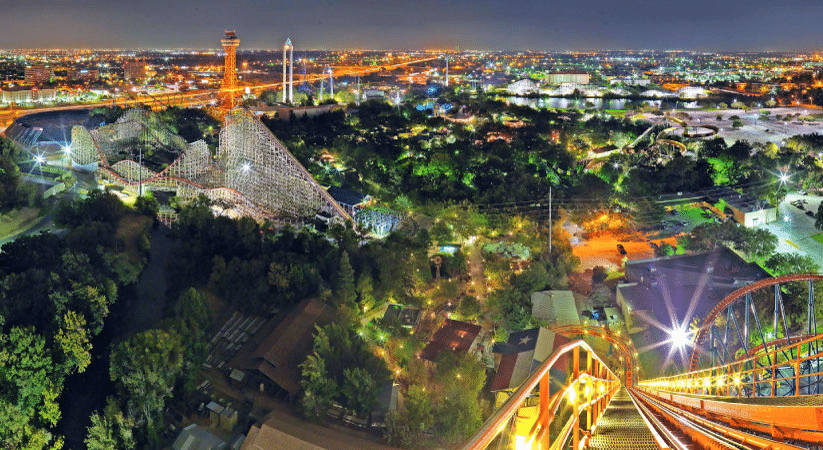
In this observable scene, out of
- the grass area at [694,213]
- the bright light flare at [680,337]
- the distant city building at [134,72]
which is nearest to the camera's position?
the bright light flare at [680,337]

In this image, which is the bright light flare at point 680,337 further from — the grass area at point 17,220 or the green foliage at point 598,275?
the grass area at point 17,220

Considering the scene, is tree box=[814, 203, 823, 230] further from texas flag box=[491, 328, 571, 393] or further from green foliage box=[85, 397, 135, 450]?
green foliage box=[85, 397, 135, 450]

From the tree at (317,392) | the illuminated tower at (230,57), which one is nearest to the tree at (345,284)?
the tree at (317,392)

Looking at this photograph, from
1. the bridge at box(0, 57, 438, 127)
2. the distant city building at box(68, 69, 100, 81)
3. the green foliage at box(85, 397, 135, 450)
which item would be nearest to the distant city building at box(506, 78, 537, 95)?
the bridge at box(0, 57, 438, 127)

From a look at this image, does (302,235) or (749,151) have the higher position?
(749,151)

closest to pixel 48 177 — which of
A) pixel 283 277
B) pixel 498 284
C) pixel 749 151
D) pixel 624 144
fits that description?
pixel 283 277

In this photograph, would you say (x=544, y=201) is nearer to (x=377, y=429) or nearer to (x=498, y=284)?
(x=498, y=284)
